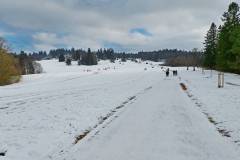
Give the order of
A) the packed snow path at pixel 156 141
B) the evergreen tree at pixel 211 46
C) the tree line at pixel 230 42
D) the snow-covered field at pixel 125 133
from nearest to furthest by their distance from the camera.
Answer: the packed snow path at pixel 156 141
the snow-covered field at pixel 125 133
the tree line at pixel 230 42
the evergreen tree at pixel 211 46

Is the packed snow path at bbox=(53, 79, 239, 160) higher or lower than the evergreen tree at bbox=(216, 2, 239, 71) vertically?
lower

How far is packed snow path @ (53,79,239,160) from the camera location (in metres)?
7.76

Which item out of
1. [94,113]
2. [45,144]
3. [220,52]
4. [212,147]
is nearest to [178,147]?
[212,147]

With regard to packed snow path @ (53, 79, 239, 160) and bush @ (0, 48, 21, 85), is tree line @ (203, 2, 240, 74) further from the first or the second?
packed snow path @ (53, 79, 239, 160)

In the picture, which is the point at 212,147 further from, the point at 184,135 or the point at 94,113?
the point at 94,113

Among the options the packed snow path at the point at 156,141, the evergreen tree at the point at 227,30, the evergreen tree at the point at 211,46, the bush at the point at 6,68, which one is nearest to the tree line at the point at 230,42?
the evergreen tree at the point at 227,30

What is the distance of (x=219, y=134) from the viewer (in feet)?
32.5

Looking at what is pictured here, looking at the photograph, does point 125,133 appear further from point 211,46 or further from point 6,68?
point 211,46

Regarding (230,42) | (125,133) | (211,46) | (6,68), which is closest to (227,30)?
(230,42)

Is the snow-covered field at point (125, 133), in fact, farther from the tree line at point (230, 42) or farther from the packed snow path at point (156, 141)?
the tree line at point (230, 42)

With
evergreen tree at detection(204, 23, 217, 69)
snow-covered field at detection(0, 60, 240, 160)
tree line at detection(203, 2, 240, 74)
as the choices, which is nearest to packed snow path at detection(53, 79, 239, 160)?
snow-covered field at detection(0, 60, 240, 160)

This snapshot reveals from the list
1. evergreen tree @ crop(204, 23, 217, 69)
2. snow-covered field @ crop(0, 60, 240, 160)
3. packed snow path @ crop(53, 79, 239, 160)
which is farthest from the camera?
evergreen tree @ crop(204, 23, 217, 69)

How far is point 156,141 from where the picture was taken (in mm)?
8961

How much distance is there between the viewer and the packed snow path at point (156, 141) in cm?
776
